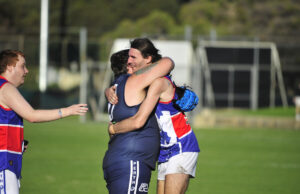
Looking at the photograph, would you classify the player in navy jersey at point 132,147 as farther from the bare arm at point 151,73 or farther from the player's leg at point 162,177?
the player's leg at point 162,177

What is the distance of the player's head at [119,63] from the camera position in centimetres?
567

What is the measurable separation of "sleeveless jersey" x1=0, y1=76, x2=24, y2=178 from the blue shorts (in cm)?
83

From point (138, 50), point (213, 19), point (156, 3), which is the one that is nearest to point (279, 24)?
point (213, 19)

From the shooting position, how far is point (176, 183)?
19.2 ft

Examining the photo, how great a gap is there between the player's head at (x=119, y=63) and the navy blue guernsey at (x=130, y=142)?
427 millimetres

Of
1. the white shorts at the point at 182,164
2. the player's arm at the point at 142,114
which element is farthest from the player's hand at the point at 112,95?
the white shorts at the point at 182,164

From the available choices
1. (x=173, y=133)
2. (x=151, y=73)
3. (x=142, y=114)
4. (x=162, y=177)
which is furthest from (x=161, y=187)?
(x=151, y=73)

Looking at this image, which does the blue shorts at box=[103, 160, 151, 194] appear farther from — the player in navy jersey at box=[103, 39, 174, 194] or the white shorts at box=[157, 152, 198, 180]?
the white shorts at box=[157, 152, 198, 180]

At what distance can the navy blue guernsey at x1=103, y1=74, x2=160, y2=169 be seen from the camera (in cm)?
512

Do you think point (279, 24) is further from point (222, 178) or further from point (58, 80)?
point (222, 178)

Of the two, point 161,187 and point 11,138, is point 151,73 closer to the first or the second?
point 11,138

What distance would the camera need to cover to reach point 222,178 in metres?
11.9

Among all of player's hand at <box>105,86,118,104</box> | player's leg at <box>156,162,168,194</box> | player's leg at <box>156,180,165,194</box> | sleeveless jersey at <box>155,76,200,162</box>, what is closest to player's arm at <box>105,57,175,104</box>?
player's hand at <box>105,86,118,104</box>

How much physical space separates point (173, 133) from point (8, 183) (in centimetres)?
171
